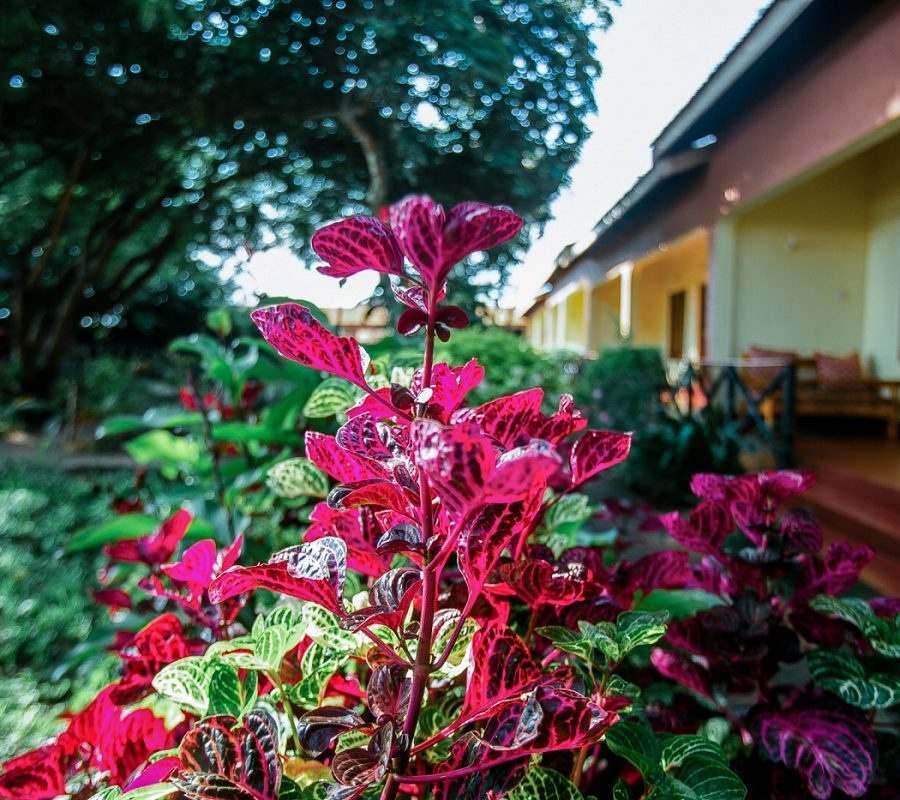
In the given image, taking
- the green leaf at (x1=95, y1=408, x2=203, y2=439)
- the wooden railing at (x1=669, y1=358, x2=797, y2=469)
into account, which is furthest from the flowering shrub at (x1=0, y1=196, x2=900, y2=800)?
the wooden railing at (x1=669, y1=358, x2=797, y2=469)

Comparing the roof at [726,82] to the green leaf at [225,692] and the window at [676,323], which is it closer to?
the green leaf at [225,692]

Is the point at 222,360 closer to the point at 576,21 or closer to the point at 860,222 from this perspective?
the point at 576,21

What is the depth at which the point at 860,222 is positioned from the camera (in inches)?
245

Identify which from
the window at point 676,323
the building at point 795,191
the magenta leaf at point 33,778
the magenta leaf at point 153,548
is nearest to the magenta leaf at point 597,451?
the magenta leaf at point 33,778

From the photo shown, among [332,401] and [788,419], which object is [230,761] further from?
[788,419]

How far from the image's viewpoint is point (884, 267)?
592 cm

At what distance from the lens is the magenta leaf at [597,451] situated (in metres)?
0.47

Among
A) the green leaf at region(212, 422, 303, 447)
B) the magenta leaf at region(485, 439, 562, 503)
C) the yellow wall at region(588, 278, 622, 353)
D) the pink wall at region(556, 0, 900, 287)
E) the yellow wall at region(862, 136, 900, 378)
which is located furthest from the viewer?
the yellow wall at region(588, 278, 622, 353)

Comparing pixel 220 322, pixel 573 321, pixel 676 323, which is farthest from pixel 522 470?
pixel 573 321

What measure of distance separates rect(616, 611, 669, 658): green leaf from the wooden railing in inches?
166

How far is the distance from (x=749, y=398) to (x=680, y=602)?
4330 mm

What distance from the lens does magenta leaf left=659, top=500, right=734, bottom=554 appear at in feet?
2.14

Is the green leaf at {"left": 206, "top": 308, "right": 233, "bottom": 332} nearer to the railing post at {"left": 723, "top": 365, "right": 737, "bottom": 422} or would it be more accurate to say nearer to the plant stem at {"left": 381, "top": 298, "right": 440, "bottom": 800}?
the plant stem at {"left": 381, "top": 298, "right": 440, "bottom": 800}

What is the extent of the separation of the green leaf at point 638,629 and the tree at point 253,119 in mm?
1170
